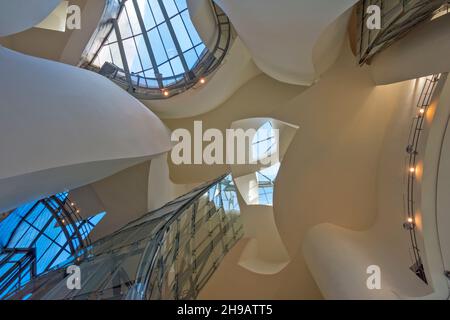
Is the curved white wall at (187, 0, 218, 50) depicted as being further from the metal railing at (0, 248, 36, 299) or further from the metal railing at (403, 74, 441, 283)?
the metal railing at (0, 248, 36, 299)

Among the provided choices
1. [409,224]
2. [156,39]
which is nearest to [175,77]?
[156,39]

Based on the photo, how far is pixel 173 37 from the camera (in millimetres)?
10570

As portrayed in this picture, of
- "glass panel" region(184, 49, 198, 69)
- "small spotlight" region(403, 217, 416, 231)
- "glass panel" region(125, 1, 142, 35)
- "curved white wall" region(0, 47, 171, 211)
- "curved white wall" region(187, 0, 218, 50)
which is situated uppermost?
"glass panel" region(125, 1, 142, 35)

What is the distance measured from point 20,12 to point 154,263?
11.3 ft

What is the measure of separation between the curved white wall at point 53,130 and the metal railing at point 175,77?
3204 millimetres

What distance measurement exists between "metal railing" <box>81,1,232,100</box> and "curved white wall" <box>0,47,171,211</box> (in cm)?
320

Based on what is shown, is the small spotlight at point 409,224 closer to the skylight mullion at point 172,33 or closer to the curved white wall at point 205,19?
the curved white wall at point 205,19

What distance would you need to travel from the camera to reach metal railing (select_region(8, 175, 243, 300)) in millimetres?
2477

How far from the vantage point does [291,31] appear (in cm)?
497

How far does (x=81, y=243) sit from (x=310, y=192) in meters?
6.80

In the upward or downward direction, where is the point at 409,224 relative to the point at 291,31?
downward

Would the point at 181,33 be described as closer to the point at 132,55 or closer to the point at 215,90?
the point at 132,55

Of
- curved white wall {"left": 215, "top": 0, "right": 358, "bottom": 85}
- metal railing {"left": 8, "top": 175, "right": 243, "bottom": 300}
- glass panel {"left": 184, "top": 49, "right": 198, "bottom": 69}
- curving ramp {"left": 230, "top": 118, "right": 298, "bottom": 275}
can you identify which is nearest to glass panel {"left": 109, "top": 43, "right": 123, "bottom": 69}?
glass panel {"left": 184, "top": 49, "right": 198, "bottom": 69}

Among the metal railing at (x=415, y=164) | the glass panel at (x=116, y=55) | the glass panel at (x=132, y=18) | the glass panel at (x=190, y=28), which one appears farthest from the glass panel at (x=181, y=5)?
the metal railing at (x=415, y=164)
